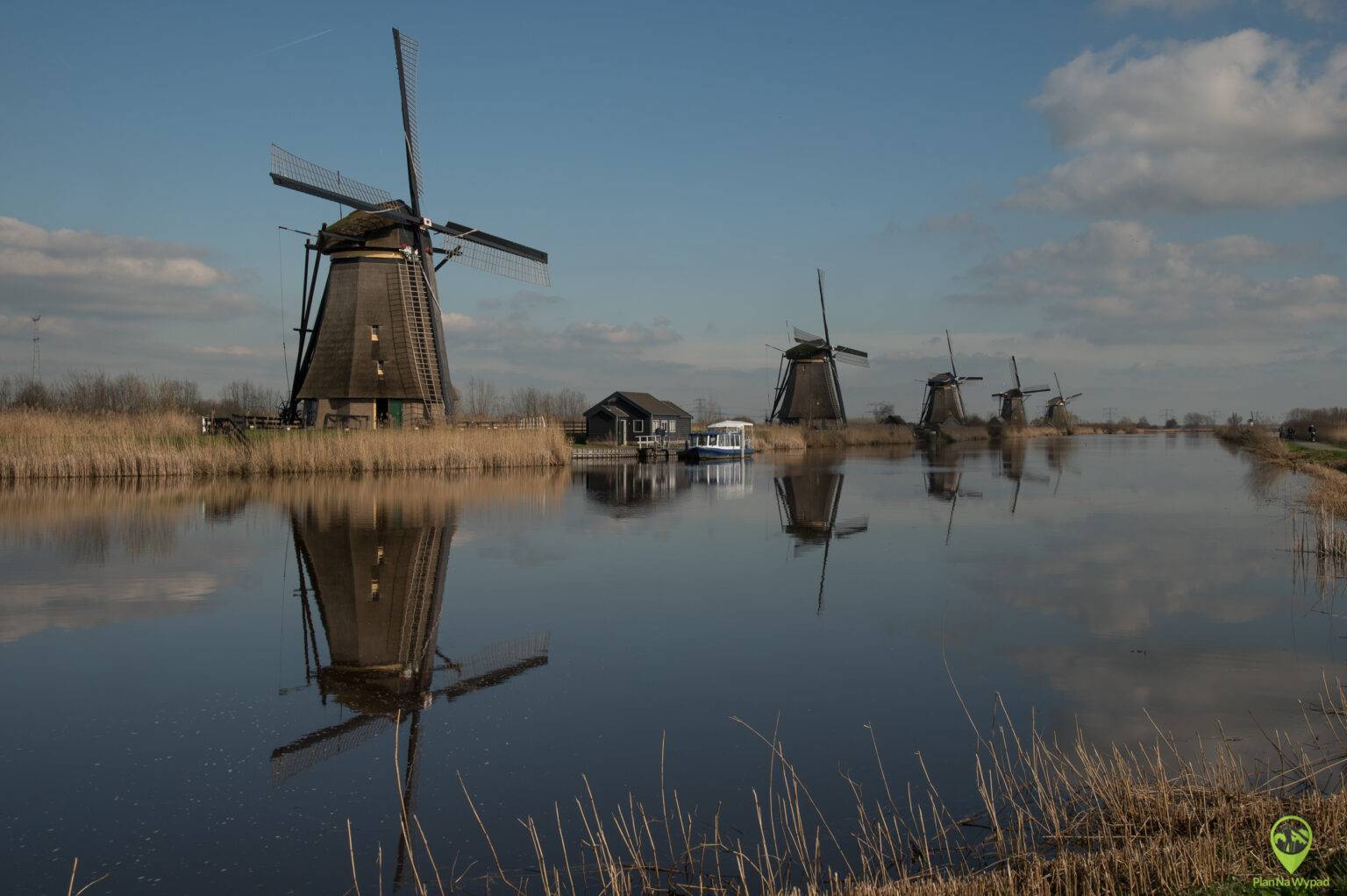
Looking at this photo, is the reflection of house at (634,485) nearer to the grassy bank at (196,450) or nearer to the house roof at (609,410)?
the grassy bank at (196,450)

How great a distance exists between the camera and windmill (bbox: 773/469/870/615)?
13.9 m

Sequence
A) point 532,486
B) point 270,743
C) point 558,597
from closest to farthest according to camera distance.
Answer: point 270,743 < point 558,597 < point 532,486

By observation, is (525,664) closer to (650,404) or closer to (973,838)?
(973,838)

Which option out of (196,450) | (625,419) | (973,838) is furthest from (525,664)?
(625,419)

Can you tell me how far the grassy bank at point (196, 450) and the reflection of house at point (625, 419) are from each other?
15.4 metres

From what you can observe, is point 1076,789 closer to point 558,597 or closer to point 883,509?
point 558,597

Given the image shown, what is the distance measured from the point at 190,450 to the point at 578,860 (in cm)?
2333

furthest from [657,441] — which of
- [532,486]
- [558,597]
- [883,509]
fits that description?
[558,597]

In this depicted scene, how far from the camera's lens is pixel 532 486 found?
2339cm

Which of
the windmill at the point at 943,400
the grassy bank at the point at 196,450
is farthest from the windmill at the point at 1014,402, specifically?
the grassy bank at the point at 196,450

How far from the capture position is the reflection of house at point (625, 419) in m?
44.5

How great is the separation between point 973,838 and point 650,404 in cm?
4167

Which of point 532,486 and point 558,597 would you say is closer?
point 558,597

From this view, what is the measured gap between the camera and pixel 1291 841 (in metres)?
3.39
